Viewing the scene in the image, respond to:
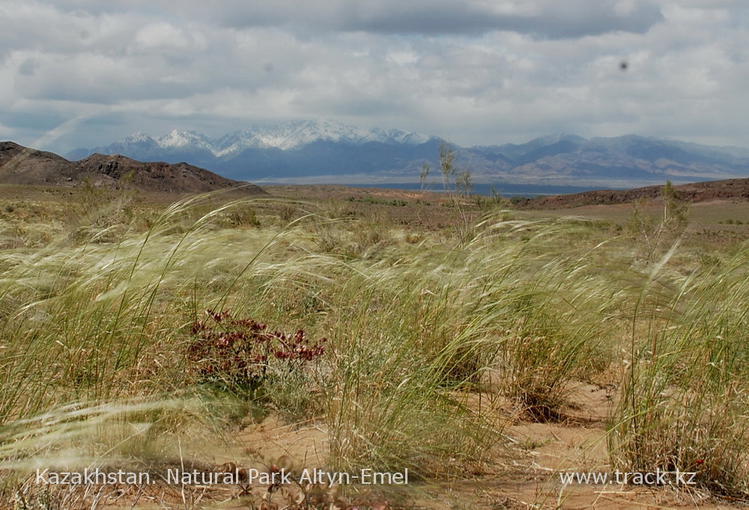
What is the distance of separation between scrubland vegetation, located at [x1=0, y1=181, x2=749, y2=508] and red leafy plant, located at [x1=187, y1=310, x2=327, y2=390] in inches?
0.4

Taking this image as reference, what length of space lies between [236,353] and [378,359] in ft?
2.45

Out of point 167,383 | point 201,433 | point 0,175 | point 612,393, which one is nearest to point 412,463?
point 201,433

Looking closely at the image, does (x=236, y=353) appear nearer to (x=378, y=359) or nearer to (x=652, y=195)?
(x=378, y=359)

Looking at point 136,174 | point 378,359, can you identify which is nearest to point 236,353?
point 378,359

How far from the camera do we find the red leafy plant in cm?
303

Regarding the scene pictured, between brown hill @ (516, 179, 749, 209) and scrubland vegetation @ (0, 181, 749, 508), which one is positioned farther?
brown hill @ (516, 179, 749, 209)

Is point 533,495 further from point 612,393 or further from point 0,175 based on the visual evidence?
point 0,175

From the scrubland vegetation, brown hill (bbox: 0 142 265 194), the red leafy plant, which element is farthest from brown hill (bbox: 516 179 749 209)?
the red leafy plant

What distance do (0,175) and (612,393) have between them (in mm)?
3514

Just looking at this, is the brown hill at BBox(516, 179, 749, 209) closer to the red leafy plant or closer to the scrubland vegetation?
the scrubland vegetation

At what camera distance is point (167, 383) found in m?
2.81

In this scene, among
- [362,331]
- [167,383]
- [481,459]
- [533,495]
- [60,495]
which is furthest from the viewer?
[362,331]

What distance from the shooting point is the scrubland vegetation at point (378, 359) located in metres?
2.40

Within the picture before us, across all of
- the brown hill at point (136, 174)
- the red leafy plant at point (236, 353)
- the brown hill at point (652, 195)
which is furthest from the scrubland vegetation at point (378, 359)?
the brown hill at point (136, 174)
